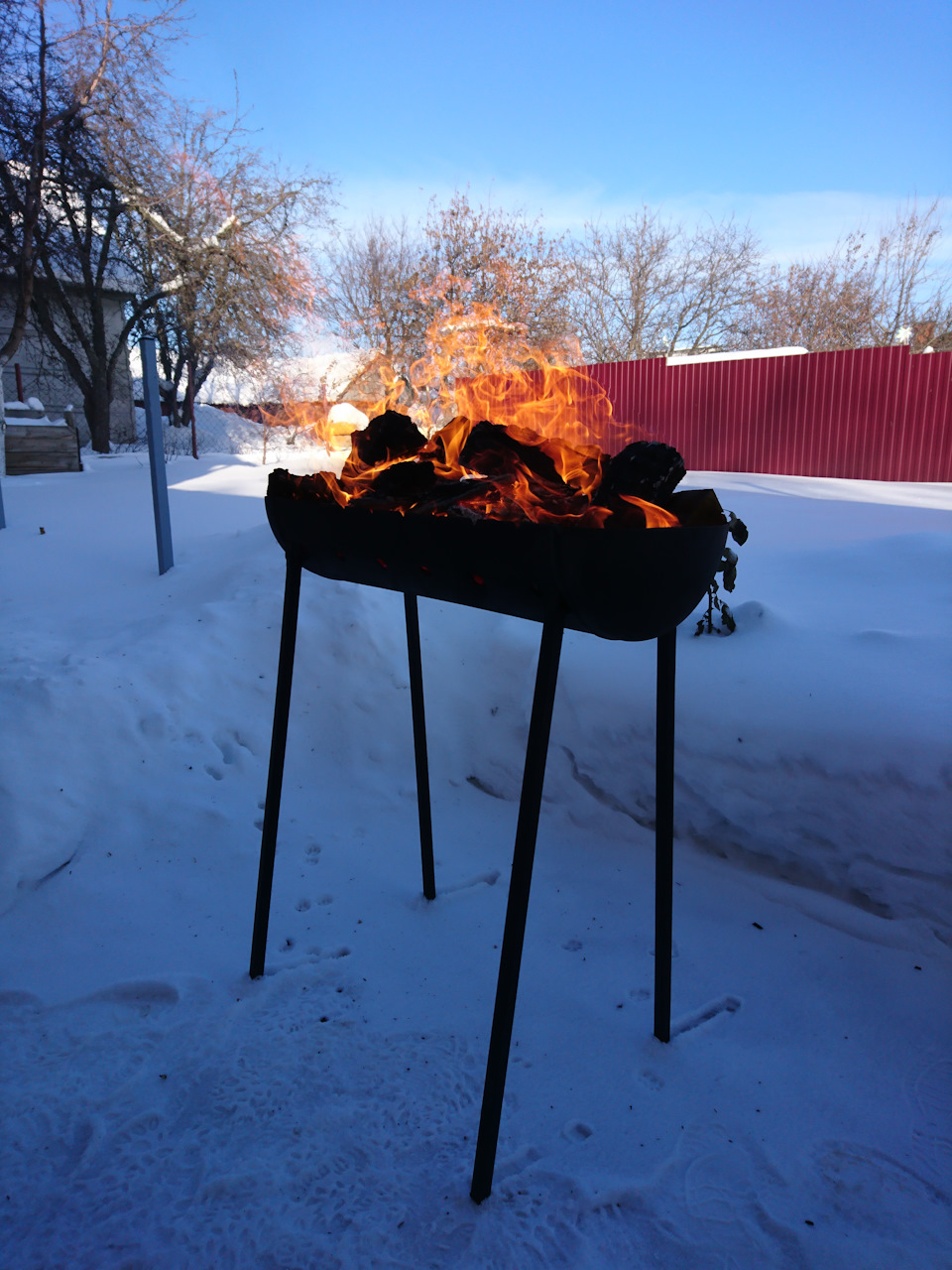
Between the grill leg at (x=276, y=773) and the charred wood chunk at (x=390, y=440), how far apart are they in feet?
1.25

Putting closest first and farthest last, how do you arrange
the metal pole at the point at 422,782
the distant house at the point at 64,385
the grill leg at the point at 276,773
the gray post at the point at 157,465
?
the grill leg at the point at 276,773
the metal pole at the point at 422,782
the gray post at the point at 157,465
the distant house at the point at 64,385

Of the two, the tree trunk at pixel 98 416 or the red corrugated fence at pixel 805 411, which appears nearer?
the red corrugated fence at pixel 805 411

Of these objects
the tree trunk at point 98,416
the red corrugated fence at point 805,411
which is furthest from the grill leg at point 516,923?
the tree trunk at point 98,416

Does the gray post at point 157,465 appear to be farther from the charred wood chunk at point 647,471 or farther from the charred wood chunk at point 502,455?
the charred wood chunk at point 647,471

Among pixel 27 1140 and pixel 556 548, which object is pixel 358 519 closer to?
pixel 556 548

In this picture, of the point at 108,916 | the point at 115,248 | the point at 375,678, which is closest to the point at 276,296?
the point at 115,248

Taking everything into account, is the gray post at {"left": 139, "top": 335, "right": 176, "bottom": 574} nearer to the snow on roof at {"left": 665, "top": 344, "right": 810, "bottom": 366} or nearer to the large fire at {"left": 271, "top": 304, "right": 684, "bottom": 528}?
the large fire at {"left": 271, "top": 304, "right": 684, "bottom": 528}

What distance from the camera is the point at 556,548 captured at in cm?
136

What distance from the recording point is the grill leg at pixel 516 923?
4.72ft

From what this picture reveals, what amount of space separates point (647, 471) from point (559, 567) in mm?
360

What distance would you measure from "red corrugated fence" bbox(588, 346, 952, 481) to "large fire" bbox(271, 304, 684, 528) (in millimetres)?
7895

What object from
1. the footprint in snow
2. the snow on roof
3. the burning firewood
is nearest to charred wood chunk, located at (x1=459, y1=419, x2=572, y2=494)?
the burning firewood

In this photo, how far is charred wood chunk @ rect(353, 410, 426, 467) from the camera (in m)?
2.09

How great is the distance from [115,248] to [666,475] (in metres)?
16.9
